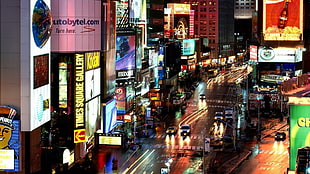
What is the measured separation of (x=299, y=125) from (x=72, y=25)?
91.2 feet

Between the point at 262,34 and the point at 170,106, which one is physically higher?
the point at 262,34

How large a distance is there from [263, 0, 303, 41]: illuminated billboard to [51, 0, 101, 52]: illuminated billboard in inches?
2397

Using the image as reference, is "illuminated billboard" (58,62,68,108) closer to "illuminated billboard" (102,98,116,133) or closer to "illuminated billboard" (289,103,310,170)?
"illuminated billboard" (102,98,116,133)

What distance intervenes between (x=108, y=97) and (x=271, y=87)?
5500cm

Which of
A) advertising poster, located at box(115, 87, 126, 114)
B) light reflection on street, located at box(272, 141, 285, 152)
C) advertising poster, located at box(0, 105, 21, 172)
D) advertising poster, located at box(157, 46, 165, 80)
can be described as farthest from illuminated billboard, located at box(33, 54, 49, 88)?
advertising poster, located at box(157, 46, 165, 80)

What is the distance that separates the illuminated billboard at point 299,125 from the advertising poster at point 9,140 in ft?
68.2

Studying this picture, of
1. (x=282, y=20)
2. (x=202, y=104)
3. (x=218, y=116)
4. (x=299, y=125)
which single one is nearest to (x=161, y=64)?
(x=202, y=104)

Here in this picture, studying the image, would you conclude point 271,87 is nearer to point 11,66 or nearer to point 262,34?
point 262,34

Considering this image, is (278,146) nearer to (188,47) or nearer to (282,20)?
(282,20)

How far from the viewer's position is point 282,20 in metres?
122

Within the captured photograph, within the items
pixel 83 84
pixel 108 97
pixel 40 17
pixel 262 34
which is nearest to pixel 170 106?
pixel 262 34

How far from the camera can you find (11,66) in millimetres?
52469

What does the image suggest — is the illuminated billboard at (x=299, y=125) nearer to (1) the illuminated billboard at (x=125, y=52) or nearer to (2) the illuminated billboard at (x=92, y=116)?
(2) the illuminated billboard at (x=92, y=116)

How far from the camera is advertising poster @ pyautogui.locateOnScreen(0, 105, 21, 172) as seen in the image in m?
52.2
